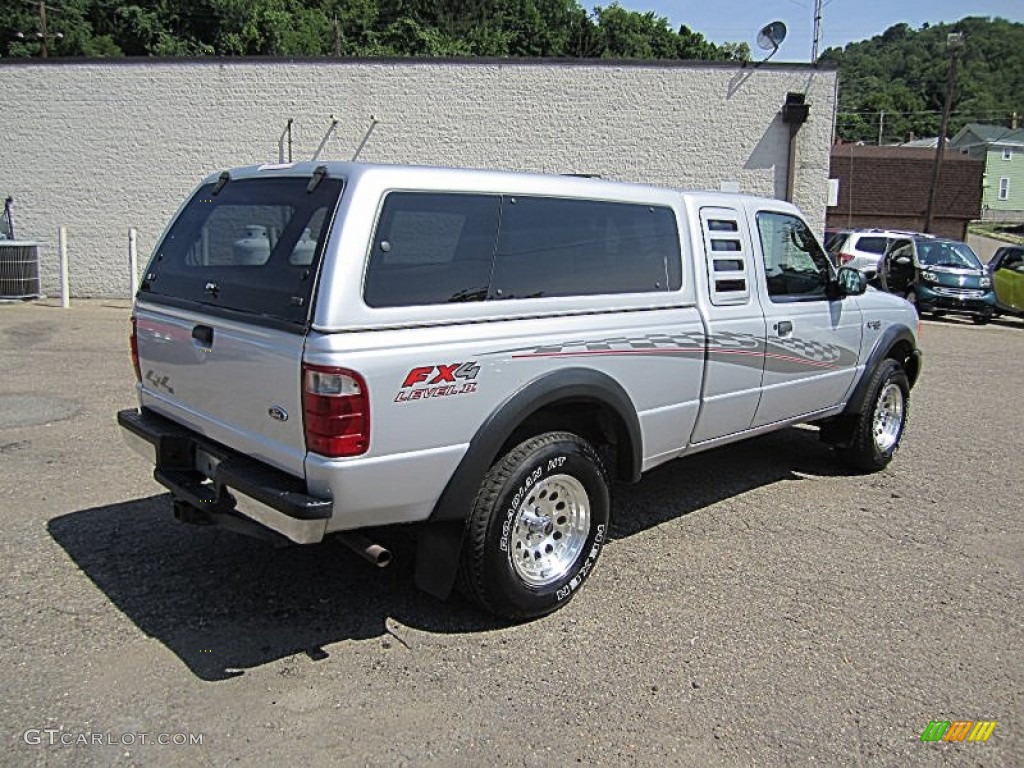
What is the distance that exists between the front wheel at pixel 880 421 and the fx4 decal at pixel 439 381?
3946mm

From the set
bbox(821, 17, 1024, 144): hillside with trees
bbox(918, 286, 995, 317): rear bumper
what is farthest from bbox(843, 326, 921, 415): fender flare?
bbox(821, 17, 1024, 144): hillside with trees

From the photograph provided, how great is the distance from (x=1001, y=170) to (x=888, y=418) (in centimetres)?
7515

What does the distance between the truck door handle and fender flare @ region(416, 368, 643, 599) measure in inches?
48.0

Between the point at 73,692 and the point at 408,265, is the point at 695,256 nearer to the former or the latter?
the point at 408,265

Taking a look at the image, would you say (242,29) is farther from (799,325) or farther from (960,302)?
(799,325)

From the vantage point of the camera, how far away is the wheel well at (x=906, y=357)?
6.79 m

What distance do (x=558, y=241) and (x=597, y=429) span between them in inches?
41.3

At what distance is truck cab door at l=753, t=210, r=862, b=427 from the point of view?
5387 mm

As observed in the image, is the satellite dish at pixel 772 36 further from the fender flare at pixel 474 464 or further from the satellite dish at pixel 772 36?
the fender flare at pixel 474 464

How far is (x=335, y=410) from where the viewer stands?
322 cm

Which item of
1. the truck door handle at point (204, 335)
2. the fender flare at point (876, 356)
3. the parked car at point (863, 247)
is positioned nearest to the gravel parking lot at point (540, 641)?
the fender flare at point (876, 356)

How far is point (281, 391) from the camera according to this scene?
338 cm

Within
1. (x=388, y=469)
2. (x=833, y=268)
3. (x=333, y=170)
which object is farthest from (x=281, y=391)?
(x=833, y=268)

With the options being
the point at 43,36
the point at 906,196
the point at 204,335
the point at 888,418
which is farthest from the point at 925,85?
the point at 204,335
